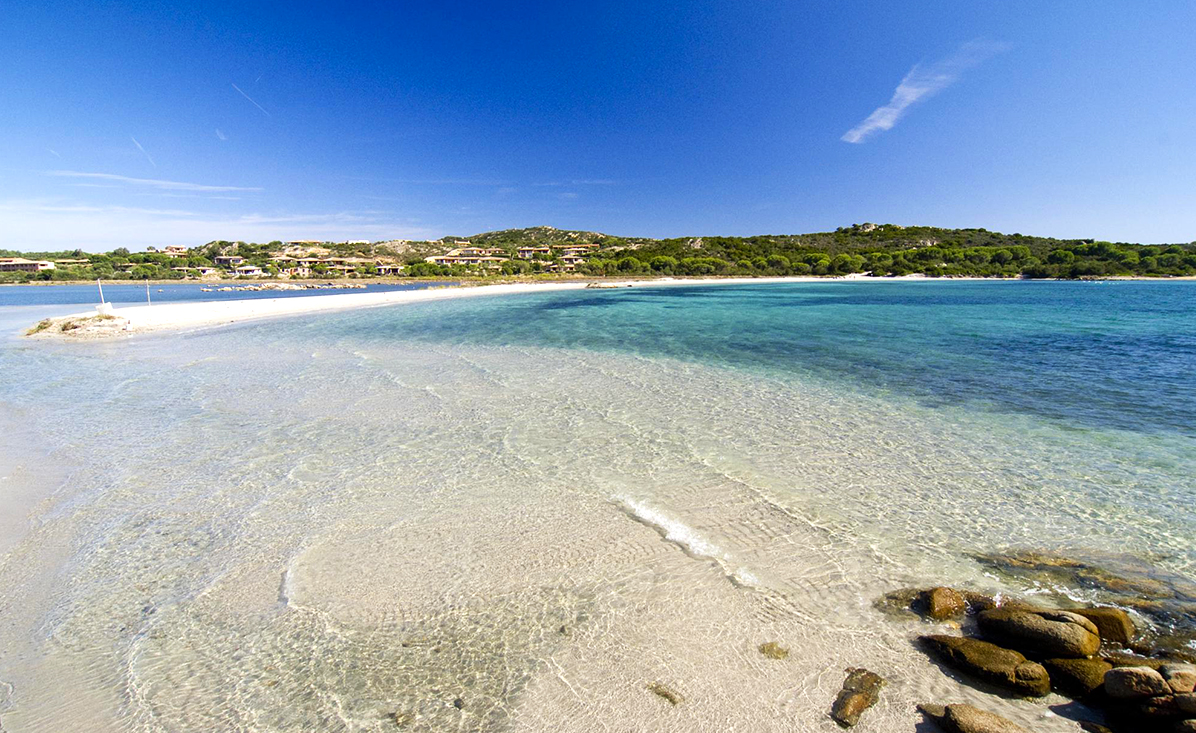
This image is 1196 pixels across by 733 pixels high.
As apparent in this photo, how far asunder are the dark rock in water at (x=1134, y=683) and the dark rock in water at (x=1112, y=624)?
2.20 ft

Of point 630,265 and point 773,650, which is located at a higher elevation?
point 630,265

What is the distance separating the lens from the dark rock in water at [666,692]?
2.83 meters

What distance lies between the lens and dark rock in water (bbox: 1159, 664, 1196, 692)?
2496mm

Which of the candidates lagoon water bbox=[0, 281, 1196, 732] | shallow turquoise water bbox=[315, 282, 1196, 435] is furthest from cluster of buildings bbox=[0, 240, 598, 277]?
lagoon water bbox=[0, 281, 1196, 732]

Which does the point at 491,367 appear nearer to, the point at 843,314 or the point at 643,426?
the point at 643,426

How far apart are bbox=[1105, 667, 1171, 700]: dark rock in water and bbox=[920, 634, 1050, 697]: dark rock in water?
27 cm

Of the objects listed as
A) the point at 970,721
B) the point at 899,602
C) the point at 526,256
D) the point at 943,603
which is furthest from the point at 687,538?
the point at 526,256

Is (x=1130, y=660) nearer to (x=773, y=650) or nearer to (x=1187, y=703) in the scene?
(x=1187, y=703)

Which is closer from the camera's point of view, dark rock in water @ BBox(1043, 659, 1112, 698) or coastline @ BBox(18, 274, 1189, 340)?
dark rock in water @ BBox(1043, 659, 1112, 698)

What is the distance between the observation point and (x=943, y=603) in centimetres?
355

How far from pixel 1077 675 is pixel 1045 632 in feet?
0.79

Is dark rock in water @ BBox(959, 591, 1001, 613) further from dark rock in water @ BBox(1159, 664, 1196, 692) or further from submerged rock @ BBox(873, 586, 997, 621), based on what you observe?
dark rock in water @ BBox(1159, 664, 1196, 692)

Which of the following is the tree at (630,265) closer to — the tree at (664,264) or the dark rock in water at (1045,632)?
the tree at (664,264)

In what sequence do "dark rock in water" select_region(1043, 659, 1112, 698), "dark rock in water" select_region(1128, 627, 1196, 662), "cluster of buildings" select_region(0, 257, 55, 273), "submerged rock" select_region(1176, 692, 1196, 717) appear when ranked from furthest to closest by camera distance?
"cluster of buildings" select_region(0, 257, 55, 273) → "dark rock in water" select_region(1128, 627, 1196, 662) → "dark rock in water" select_region(1043, 659, 1112, 698) → "submerged rock" select_region(1176, 692, 1196, 717)
